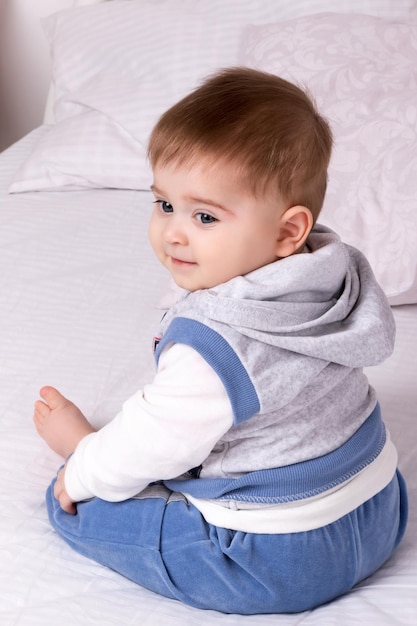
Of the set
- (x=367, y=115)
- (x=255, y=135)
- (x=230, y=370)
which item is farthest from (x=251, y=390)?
(x=367, y=115)

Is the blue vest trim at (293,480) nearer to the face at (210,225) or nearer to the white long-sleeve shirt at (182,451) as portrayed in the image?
the white long-sleeve shirt at (182,451)

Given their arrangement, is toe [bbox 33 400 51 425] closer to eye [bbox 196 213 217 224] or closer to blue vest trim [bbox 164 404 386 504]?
blue vest trim [bbox 164 404 386 504]

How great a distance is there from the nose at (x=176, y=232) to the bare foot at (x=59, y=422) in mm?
365

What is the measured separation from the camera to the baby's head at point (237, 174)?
1.00 metres

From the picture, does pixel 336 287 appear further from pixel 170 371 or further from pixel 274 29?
pixel 274 29

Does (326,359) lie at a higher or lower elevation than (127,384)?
higher

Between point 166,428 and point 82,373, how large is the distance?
0.49 meters

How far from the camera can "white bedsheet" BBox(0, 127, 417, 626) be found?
1054 mm

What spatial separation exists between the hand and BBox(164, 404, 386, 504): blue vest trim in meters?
0.17

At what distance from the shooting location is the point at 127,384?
146cm

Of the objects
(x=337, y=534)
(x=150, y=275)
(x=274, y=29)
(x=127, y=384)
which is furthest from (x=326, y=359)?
(x=274, y=29)

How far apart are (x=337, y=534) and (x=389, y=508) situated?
0.09 meters

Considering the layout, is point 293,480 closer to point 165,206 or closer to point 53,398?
point 165,206

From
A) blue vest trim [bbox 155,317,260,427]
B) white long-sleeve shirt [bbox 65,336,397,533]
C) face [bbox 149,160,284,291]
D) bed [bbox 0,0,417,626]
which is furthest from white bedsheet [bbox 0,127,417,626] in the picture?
face [bbox 149,160,284,291]
